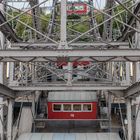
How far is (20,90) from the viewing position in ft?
46.2

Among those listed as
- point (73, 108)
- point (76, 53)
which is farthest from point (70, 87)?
point (76, 53)

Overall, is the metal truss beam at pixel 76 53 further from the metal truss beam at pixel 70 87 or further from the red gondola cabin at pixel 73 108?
the red gondola cabin at pixel 73 108

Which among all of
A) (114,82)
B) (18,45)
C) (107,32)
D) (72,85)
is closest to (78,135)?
(72,85)

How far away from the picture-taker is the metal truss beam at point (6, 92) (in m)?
11.4

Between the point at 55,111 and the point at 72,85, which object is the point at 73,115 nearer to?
the point at 55,111

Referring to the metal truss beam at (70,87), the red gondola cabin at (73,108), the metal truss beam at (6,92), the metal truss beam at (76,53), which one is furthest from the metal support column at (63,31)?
the red gondola cabin at (73,108)

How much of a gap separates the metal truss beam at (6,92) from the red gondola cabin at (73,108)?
4.82 m

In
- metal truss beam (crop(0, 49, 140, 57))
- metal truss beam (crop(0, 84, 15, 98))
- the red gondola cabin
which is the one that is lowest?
the red gondola cabin

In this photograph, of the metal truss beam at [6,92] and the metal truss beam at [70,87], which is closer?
the metal truss beam at [6,92]

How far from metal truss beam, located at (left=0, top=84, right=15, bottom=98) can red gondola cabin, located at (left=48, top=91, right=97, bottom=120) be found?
4.82 m

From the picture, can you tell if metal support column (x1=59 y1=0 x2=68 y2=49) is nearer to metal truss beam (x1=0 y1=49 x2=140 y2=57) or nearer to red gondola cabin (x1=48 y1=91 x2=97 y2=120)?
metal truss beam (x1=0 y1=49 x2=140 y2=57)

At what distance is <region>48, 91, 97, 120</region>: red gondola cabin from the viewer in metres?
18.2

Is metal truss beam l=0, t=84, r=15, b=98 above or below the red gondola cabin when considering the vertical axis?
above

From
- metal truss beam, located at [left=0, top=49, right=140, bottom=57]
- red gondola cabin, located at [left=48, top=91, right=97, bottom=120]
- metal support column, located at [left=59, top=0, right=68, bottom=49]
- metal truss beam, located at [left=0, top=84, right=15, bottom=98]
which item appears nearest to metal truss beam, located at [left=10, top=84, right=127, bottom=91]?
metal truss beam, located at [left=0, top=84, right=15, bottom=98]
